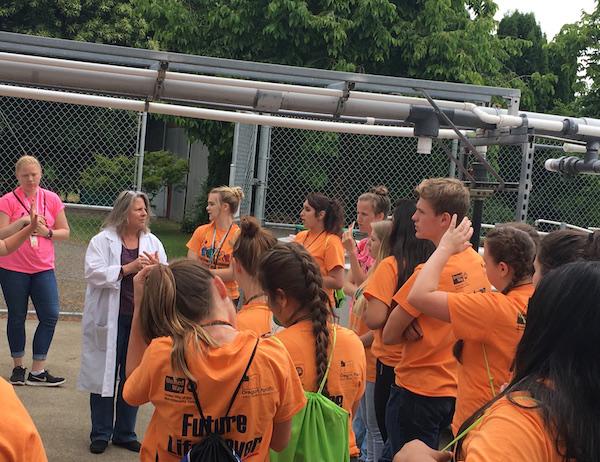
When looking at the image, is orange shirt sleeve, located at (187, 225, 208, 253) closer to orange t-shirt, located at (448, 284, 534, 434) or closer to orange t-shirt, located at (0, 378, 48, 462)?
orange t-shirt, located at (448, 284, 534, 434)

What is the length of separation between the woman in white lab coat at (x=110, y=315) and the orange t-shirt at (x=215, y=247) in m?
1.02

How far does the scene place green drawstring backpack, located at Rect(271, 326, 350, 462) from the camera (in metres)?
2.86

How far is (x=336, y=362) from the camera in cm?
299

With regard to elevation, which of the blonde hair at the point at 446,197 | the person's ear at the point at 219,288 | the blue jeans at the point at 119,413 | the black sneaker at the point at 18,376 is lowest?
the black sneaker at the point at 18,376

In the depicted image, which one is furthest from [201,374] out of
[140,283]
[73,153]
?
[73,153]

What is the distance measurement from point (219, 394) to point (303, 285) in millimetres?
641

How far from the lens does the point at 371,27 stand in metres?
15.6

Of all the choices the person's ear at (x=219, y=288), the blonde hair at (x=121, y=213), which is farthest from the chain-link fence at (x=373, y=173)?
the person's ear at (x=219, y=288)

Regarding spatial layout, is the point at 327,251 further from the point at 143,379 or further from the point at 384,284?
the point at 143,379

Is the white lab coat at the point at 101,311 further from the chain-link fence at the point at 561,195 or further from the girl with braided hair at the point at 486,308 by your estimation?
the chain-link fence at the point at 561,195

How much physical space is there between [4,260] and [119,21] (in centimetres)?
1596

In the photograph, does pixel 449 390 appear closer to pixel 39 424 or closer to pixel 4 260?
pixel 39 424

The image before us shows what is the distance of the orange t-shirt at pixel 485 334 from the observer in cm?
311

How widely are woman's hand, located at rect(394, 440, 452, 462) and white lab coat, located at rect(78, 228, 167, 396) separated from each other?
3.68 meters
